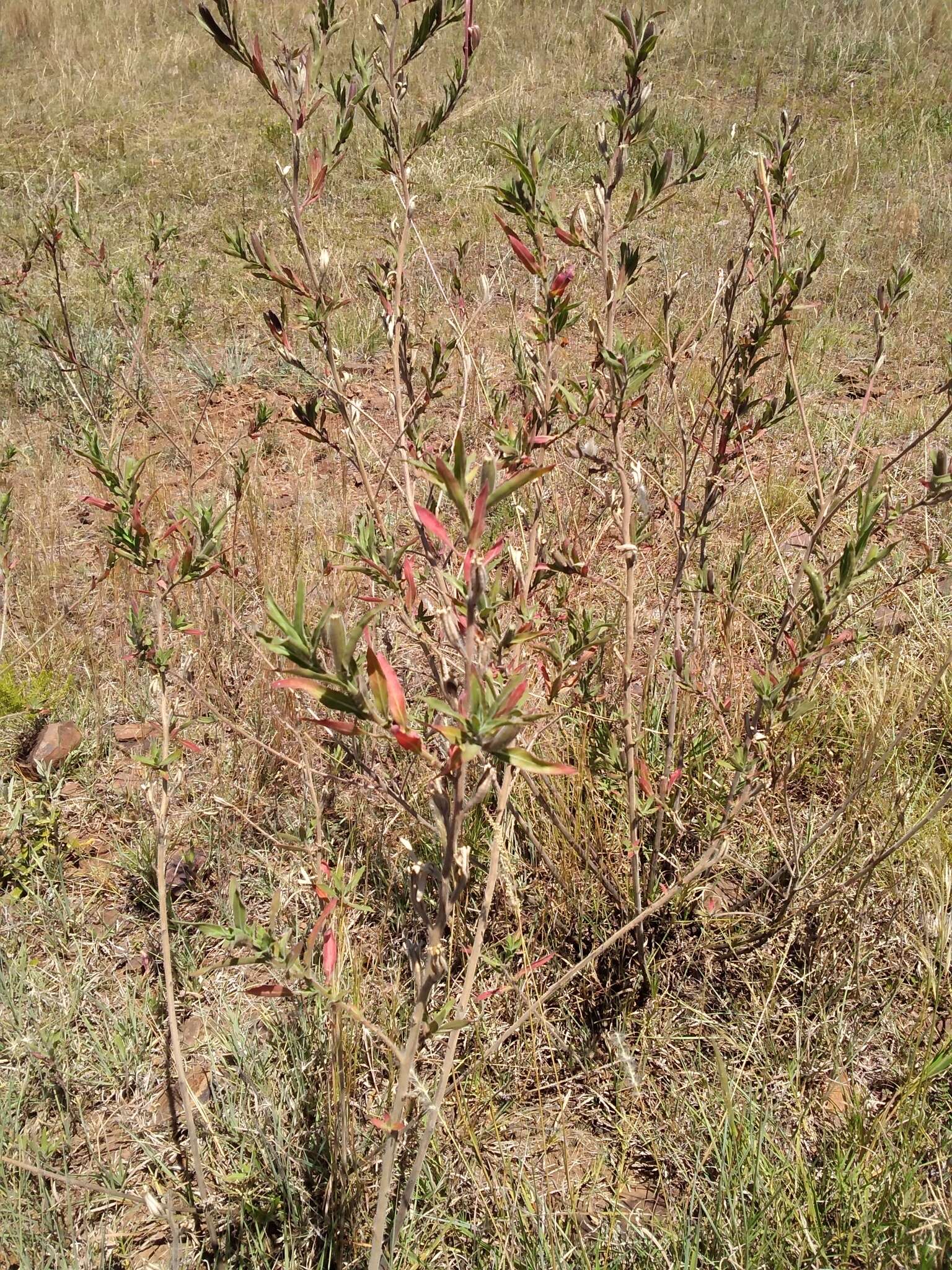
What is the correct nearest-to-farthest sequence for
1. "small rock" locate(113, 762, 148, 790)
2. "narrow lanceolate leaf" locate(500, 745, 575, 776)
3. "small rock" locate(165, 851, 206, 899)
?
"narrow lanceolate leaf" locate(500, 745, 575, 776)
"small rock" locate(165, 851, 206, 899)
"small rock" locate(113, 762, 148, 790)

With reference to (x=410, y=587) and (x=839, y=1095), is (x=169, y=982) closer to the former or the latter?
(x=410, y=587)

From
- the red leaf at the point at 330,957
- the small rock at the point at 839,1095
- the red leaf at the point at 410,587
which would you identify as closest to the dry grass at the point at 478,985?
the small rock at the point at 839,1095

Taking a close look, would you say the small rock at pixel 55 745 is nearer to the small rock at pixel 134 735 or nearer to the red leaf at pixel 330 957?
the small rock at pixel 134 735

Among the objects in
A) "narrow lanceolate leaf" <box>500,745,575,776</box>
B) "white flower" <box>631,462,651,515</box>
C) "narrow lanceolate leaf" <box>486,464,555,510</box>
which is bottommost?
"narrow lanceolate leaf" <box>500,745,575,776</box>

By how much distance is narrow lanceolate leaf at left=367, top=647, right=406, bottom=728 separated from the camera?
0.79 m

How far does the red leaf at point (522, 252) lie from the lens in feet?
4.22

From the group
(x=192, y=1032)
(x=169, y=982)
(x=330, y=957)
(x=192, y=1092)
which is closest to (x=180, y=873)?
(x=192, y=1032)

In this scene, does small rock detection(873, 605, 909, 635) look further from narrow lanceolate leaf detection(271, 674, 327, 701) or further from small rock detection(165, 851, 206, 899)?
narrow lanceolate leaf detection(271, 674, 327, 701)

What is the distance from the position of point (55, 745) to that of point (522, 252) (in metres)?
1.87

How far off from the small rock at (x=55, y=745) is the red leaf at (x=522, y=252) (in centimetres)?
180

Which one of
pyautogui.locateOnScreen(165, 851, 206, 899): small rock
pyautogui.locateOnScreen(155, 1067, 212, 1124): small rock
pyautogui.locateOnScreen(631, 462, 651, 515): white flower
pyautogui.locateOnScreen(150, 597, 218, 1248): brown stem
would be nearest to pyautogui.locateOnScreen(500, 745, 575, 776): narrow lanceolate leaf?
pyautogui.locateOnScreen(631, 462, 651, 515): white flower

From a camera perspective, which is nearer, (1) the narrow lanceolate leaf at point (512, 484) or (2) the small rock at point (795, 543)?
(1) the narrow lanceolate leaf at point (512, 484)

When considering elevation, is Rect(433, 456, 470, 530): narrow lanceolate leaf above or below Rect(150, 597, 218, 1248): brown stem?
above

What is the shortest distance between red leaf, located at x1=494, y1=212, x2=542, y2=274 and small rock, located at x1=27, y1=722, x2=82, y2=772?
1801 millimetres
